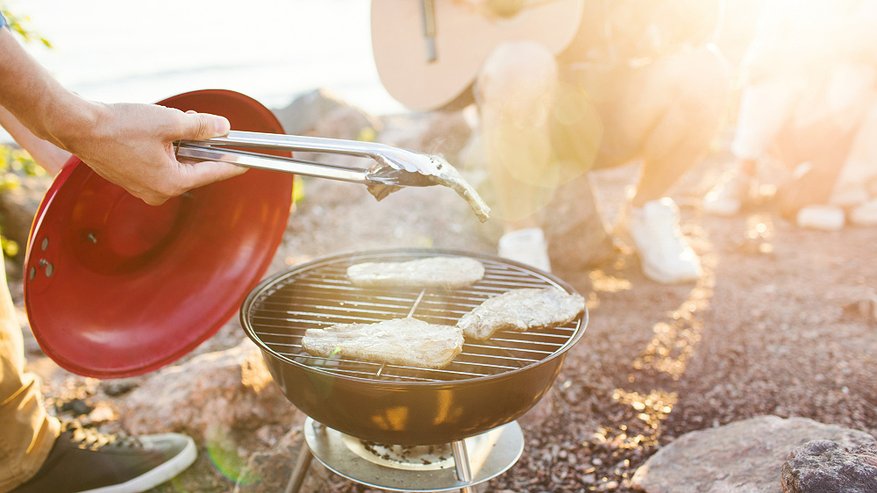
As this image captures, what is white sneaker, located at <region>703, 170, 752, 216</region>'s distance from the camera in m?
4.92

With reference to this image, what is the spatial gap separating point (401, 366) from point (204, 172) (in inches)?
30.2

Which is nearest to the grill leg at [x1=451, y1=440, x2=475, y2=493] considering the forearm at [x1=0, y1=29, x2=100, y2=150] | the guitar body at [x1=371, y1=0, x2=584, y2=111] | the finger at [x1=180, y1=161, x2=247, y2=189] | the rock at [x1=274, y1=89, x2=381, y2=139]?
the finger at [x1=180, y1=161, x2=247, y2=189]

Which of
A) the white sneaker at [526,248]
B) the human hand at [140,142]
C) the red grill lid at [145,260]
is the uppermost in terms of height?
the human hand at [140,142]

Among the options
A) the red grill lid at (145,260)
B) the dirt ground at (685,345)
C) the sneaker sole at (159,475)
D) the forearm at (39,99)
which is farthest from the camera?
the dirt ground at (685,345)

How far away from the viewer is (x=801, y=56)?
172 inches

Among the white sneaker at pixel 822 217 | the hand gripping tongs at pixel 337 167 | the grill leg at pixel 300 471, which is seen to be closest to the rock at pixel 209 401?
the grill leg at pixel 300 471

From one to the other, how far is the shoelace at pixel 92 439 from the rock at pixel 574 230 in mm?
2685

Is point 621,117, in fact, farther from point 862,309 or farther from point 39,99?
point 39,99

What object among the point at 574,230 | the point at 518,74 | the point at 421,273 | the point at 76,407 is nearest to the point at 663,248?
→ the point at 574,230

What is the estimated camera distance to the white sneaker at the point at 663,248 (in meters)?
3.73

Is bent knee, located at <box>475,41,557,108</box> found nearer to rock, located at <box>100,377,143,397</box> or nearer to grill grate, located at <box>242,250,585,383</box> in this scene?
grill grate, located at <box>242,250,585,383</box>

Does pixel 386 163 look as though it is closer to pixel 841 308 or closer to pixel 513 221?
pixel 513 221

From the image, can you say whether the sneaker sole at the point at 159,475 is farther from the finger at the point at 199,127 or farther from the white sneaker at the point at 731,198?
the white sneaker at the point at 731,198

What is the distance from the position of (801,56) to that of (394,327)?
13.5 feet
